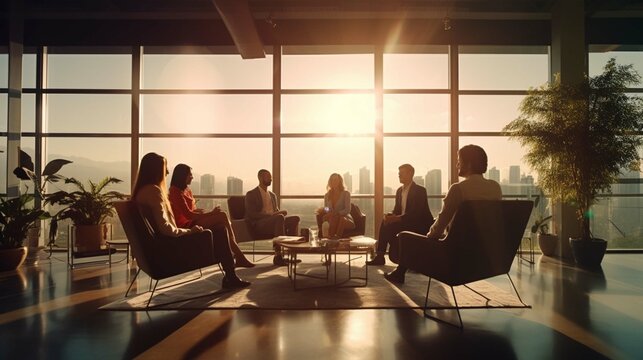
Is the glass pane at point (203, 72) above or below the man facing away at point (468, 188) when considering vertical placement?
above

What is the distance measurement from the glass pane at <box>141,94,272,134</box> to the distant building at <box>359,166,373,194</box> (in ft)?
6.32

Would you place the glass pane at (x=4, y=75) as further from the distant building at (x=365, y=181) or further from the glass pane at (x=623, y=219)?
the glass pane at (x=623, y=219)

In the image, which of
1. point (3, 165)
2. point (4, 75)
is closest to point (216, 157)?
point (3, 165)

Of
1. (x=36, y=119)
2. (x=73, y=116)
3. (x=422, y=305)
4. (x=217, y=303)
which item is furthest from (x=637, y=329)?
(x=36, y=119)

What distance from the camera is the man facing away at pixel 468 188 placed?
287cm

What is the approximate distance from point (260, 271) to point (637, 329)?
3.85 m

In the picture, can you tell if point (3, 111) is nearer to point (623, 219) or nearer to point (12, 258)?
point (12, 258)

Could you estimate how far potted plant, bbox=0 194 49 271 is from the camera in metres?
4.77

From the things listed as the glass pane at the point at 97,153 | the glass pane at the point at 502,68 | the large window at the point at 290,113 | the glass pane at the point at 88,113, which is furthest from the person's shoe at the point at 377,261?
the glass pane at the point at 88,113

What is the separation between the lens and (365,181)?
6.68 metres

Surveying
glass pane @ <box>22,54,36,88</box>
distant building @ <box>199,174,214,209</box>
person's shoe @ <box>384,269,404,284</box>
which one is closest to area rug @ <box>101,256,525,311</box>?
person's shoe @ <box>384,269,404,284</box>

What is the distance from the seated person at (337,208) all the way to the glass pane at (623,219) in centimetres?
466

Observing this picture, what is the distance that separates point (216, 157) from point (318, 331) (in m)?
4.81

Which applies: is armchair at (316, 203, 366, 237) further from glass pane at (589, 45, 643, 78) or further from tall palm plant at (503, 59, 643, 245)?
glass pane at (589, 45, 643, 78)
